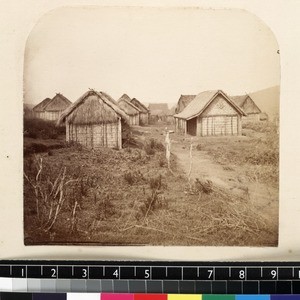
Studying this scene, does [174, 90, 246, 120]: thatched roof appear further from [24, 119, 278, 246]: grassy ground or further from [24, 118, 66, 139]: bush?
[24, 118, 66, 139]: bush

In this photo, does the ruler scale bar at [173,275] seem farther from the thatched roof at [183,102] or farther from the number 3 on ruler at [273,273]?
the thatched roof at [183,102]

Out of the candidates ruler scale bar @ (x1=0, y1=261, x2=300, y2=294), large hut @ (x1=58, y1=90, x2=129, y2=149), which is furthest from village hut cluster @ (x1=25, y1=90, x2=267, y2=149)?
ruler scale bar @ (x1=0, y1=261, x2=300, y2=294)

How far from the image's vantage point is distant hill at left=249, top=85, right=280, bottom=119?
0.54 meters

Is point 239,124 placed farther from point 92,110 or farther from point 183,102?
point 92,110

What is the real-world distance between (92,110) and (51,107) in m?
0.05

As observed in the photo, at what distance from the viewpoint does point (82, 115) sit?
552 mm

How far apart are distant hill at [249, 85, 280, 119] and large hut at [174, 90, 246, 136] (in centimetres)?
2

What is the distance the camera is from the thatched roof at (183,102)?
547 millimetres

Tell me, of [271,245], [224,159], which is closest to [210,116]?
[224,159]

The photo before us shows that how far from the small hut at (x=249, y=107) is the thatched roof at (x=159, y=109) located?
84 mm

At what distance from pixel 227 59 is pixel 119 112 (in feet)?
0.46

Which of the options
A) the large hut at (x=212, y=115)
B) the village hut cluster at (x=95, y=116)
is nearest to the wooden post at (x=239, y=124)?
the large hut at (x=212, y=115)

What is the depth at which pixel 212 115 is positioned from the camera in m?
0.55

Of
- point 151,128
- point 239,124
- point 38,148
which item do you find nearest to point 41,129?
point 38,148
